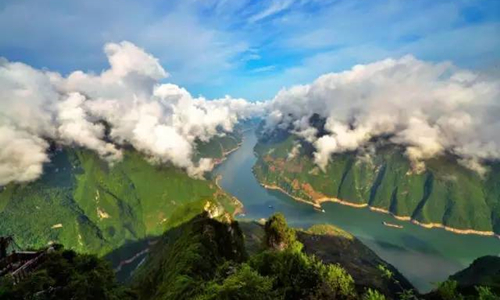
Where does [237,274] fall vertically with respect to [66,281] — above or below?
below

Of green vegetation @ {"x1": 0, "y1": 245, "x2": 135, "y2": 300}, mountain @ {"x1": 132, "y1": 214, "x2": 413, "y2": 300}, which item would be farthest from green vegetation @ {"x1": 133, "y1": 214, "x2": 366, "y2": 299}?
green vegetation @ {"x1": 0, "y1": 245, "x2": 135, "y2": 300}

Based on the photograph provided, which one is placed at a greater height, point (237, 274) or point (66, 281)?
point (66, 281)

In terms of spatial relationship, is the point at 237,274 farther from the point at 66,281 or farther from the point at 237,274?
the point at 66,281

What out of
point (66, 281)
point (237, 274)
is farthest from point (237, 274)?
point (66, 281)

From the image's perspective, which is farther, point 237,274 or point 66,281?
point 66,281

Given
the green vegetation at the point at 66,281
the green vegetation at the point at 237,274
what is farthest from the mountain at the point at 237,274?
the green vegetation at the point at 66,281

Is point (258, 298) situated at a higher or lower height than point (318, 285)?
higher

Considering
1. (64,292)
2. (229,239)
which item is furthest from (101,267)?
(229,239)

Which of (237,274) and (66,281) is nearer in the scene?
(237,274)

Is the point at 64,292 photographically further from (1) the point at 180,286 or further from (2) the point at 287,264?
(2) the point at 287,264
